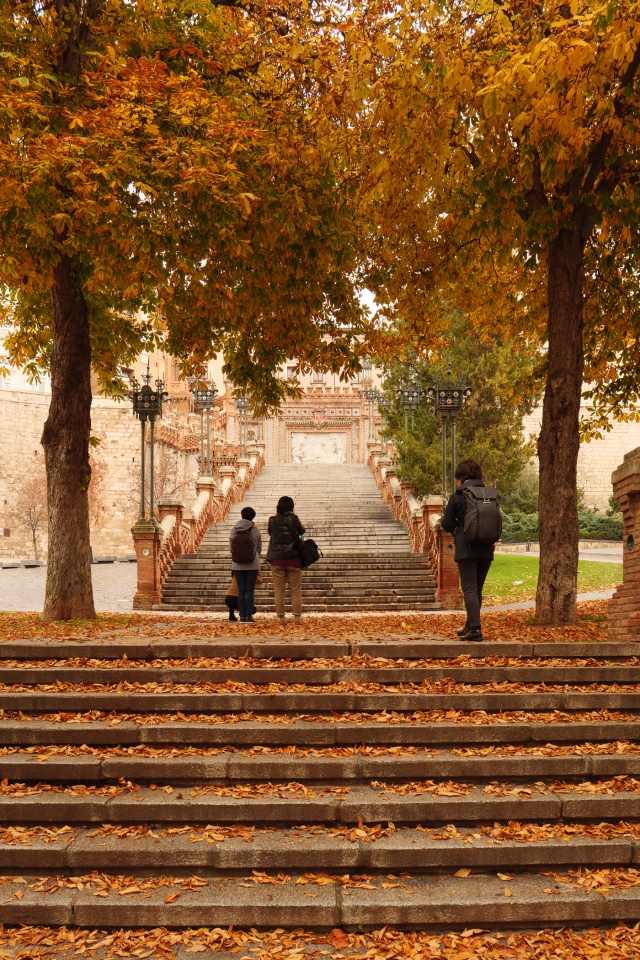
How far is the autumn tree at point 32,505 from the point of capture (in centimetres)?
3794

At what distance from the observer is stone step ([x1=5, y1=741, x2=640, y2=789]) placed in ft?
15.9

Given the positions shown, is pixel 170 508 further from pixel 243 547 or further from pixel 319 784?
pixel 319 784

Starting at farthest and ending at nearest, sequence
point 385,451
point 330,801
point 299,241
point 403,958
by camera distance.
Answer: point 385,451 < point 299,241 < point 330,801 < point 403,958

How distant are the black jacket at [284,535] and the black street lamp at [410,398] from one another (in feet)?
38.9

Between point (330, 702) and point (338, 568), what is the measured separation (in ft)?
36.5

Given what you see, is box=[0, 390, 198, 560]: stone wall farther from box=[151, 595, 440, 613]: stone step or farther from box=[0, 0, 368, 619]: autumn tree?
box=[0, 0, 368, 619]: autumn tree

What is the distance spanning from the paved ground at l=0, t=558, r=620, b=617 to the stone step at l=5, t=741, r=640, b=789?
27.0 ft

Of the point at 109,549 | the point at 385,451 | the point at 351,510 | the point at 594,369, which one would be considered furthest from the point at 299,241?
the point at 109,549

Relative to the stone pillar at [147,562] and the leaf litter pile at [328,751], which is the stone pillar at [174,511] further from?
the leaf litter pile at [328,751]

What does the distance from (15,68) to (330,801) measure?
26.9 ft

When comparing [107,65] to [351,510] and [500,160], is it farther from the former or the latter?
[351,510]

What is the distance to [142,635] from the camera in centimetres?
787

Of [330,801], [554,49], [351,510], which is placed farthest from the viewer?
[351,510]

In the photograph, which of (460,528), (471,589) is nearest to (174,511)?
(460,528)
